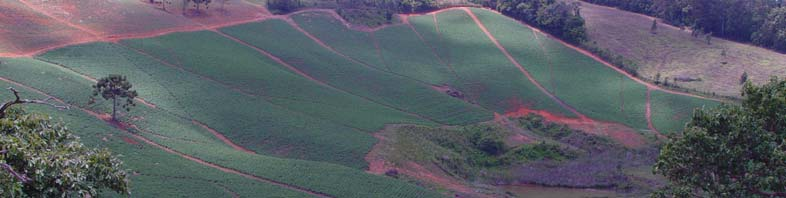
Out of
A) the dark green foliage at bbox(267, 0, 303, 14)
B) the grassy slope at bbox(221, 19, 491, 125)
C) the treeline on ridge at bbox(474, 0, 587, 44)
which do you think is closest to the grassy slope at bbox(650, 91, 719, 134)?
the treeline on ridge at bbox(474, 0, 587, 44)

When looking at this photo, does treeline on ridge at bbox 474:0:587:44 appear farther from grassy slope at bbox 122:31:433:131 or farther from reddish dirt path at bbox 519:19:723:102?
grassy slope at bbox 122:31:433:131

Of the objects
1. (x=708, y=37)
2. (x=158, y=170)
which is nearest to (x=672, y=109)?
(x=708, y=37)

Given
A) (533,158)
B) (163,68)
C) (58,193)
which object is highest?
(58,193)

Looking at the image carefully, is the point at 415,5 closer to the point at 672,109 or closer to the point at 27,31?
the point at 672,109

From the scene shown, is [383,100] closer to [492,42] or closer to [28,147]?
[492,42]

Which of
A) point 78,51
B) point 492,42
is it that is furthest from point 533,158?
point 78,51

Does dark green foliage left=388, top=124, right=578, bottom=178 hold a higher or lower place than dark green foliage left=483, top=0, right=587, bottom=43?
lower
